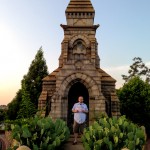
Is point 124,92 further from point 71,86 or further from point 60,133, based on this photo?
point 60,133

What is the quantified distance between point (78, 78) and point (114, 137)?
262 inches

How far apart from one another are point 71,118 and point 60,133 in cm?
619

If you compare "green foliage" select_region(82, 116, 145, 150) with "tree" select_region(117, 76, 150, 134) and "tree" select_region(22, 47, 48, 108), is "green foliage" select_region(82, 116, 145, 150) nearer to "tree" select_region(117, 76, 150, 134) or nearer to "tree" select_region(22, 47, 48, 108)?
"tree" select_region(117, 76, 150, 134)

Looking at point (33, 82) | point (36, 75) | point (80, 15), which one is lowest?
point (33, 82)

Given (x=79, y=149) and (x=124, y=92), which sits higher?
(x=124, y=92)

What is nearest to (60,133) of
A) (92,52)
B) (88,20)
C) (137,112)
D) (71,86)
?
(71,86)

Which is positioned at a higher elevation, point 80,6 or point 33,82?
point 80,6

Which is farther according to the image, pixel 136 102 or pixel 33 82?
pixel 33 82

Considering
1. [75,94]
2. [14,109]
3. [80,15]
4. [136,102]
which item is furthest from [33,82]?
[75,94]

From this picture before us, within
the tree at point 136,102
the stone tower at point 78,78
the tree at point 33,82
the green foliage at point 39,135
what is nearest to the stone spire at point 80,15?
the stone tower at point 78,78

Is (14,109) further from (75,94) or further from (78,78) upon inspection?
(78,78)

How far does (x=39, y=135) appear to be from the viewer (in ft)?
36.1

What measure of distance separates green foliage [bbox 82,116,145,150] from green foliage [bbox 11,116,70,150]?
1.13 m

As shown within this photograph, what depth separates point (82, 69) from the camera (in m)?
17.0
